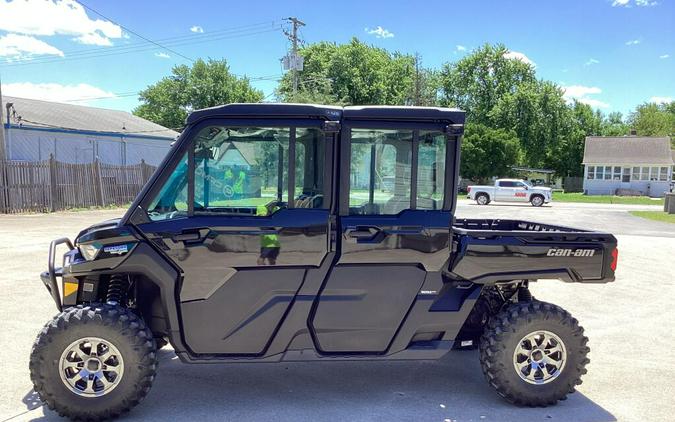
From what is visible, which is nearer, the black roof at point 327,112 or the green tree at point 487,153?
the black roof at point 327,112

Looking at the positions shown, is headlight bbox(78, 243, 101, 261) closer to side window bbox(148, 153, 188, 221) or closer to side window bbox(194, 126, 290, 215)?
side window bbox(148, 153, 188, 221)

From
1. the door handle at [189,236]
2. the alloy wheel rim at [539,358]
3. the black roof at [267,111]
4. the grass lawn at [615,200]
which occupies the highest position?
the black roof at [267,111]

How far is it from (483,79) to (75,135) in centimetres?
4921

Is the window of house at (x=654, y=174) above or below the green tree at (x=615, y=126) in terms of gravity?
below

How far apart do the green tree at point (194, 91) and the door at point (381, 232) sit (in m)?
52.9

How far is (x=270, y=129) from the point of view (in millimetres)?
3656

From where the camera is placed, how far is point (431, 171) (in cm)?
379

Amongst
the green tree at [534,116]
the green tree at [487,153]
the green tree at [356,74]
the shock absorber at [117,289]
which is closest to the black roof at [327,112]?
the shock absorber at [117,289]

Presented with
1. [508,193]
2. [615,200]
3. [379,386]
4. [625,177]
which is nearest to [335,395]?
[379,386]

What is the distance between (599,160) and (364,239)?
181 ft

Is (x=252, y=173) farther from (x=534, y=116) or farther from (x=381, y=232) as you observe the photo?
(x=534, y=116)

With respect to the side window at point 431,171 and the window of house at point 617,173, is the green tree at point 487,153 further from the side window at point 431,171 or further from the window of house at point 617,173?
the side window at point 431,171

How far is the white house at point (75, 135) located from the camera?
2553 centimetres

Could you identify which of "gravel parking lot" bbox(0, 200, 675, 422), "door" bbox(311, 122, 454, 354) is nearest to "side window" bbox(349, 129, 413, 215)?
"door" bbox(311, 122, 454, 354)
